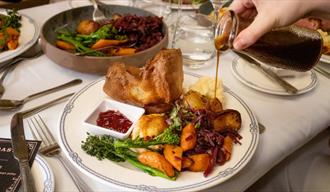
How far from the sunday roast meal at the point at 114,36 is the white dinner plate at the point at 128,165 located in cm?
33

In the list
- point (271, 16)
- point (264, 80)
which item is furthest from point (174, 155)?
point (264, 80)

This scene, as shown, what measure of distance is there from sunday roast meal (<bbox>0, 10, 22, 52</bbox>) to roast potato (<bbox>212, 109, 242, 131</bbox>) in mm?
855

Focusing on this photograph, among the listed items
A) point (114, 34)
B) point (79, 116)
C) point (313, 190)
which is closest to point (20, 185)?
point (79, 116)

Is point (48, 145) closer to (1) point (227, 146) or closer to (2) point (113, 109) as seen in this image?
(2) point (113, 109)

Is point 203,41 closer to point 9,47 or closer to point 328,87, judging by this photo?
point 328,87

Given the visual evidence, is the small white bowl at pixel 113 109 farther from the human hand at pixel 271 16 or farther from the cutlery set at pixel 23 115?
the human hand at pixel 271 16

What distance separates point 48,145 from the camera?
3.41ft

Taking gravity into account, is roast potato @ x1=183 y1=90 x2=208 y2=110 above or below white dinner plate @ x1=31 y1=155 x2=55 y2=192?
above

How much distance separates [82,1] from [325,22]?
123 centimetres

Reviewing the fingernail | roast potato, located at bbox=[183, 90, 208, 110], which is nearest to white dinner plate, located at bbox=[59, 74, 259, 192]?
roast potato, located at bbox=[183, 90, 208, 110]

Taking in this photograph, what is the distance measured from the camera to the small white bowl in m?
1.03

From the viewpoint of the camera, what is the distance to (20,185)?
0.88 meters

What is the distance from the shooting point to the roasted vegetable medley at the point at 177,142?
3.07 ft

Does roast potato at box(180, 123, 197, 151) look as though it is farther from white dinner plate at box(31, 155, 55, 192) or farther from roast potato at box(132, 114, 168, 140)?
white dinner plate at box(31, 155, 55, 192)
